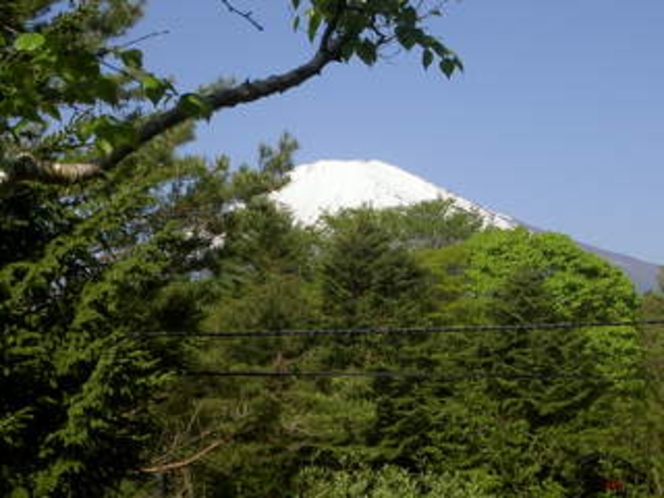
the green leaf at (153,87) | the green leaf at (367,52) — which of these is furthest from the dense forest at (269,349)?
the green leaf at (367,52)

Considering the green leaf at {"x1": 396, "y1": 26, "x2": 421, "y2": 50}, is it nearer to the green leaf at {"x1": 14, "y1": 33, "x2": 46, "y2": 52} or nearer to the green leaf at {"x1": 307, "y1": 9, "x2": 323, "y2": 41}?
the green leaf at {"x1": 307, "y1": 9, "x2": 323, "y2": 41}

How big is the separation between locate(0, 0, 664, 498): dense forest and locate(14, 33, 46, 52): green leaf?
23cm

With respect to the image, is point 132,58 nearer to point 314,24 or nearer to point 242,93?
point 242,93

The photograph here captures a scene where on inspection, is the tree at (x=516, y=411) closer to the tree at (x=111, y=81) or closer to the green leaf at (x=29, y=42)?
the tree at (x=111, y=81)

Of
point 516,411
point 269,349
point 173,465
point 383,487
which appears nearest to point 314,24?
point 173,465

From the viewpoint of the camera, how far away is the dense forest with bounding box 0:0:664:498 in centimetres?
908

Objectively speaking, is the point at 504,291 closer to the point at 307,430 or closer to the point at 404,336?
the point at 404,336

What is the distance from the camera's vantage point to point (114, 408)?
9.24 meters

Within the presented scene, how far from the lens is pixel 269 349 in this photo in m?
26.7

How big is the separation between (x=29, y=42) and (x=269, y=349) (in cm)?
2476

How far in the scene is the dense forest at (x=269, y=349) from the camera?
9078 millimetres

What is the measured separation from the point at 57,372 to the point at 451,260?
106 feet

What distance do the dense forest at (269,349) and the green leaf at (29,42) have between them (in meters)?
0.23

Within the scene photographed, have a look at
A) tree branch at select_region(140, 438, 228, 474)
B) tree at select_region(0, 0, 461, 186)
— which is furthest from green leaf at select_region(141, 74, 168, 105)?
tree branch at select_region(140, 438, 228, 474)
